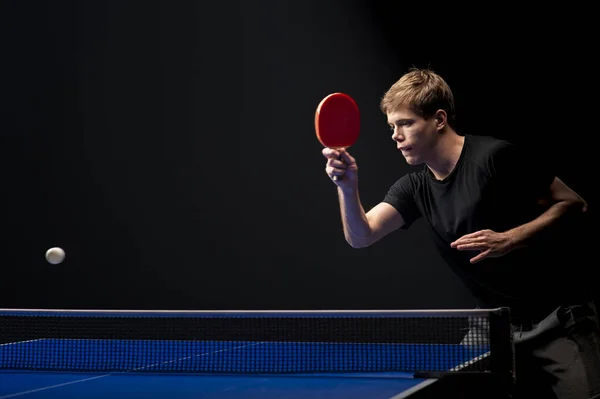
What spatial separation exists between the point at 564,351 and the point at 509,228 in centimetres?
48

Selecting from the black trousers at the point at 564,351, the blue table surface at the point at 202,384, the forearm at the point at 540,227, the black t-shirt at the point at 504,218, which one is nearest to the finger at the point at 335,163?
the black t-shirt at the point at 504,218

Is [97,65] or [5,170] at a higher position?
[97,65]

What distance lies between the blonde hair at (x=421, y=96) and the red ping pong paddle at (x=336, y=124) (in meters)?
0.30

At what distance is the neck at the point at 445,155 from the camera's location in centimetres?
318

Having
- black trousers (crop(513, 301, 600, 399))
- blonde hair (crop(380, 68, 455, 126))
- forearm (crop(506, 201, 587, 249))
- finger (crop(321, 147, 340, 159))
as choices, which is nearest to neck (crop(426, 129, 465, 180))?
blonde hair (crop(380, 68, 455, 126))

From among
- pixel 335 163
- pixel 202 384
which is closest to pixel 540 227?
pixel 335 163

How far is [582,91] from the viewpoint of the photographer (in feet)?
18.6

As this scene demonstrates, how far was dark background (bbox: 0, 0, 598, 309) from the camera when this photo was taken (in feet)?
21.1

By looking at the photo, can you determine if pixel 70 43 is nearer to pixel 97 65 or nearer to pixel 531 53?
pixel 97 65

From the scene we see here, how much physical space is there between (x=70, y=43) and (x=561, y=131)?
163 inches

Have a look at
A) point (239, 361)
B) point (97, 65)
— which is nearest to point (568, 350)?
point (239, 361)

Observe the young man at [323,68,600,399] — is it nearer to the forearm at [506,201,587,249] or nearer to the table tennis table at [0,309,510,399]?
the forearm at [506,201,587,249]

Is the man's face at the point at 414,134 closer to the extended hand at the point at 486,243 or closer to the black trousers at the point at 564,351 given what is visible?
the extended hand at the point at 486,243

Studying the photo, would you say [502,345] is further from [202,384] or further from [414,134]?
[202,384]
